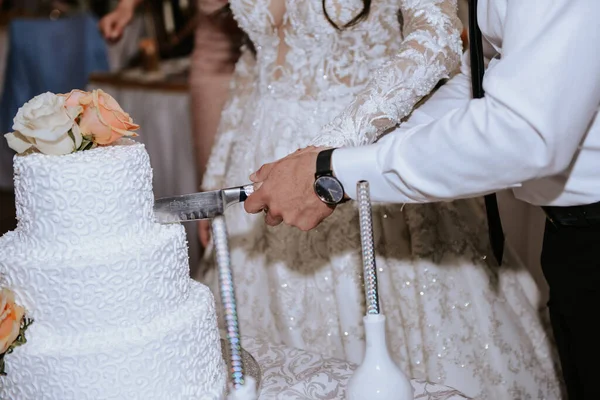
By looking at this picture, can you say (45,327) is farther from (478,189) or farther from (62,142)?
(478,189)

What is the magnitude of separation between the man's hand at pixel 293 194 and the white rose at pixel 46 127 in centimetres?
35

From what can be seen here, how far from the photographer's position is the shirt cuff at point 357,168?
50.2 inches

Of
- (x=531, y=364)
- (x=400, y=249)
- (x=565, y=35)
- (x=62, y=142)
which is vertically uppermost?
(x=565, y=35)

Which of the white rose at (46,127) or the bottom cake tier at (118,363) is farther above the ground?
the white rose at (46,127)

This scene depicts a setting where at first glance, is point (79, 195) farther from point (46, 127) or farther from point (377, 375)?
point (377, 375)

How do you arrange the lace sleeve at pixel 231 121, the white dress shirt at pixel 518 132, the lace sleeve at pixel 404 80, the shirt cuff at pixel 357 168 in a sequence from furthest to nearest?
1. the lace sleeve at pixel 231 121
2. the lace sleeve at pixel 404 80
3. the shirt cuff at pixel 357 168
4. the white dress shirt at pixel 518 132

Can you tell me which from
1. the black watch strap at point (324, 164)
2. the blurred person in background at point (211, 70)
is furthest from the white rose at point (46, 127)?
the blurred person in background at point (211, 70)

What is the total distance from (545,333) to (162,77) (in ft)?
10.2

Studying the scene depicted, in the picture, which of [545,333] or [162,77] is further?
[162,77]

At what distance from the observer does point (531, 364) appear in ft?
5.73

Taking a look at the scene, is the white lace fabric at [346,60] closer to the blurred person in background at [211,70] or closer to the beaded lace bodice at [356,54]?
the beaded lace bodice at [356,54]

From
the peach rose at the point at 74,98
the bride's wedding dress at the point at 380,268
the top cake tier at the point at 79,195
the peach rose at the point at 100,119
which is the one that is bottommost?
the bride's wedding dress at the point at 380,268

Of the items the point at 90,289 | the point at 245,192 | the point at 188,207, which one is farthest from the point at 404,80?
the point at 90,289

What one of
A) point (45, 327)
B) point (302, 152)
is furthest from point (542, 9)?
point (45, 327)
